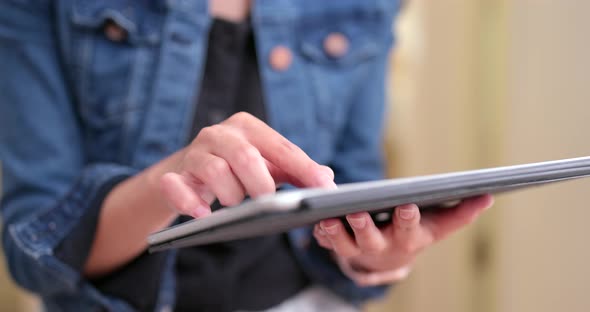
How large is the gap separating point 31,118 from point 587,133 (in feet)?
1.53

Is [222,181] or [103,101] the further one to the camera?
[103,101]

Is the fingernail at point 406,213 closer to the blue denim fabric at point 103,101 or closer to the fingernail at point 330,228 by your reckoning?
the fingernail at point 330,228

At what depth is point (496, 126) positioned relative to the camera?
976mm

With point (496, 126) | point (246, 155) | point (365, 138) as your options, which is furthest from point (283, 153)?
point (496, 126)

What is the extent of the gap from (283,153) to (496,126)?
0.77m

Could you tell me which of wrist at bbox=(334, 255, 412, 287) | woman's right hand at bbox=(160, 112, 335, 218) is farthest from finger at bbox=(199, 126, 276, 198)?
wrist at bbox=(334, 255, 412, 287)

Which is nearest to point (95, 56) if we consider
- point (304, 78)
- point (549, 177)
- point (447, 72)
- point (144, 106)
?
point (144, 106)

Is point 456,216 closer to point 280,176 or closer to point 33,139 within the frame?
point 280,176

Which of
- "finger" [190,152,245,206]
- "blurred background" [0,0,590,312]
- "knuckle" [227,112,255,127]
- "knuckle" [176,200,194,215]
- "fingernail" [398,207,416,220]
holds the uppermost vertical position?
"knuckle" [227,112,255,127]

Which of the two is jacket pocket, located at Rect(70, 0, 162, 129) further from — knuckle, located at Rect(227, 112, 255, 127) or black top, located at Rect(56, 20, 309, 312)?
knuckle, located at Rect(227, 112, 255, 127)

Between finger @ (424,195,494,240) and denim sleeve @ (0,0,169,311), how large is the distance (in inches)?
8.8

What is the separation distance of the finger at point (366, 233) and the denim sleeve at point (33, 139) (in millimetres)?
192

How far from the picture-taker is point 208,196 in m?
0.30

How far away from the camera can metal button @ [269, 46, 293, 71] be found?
521 millimetres
